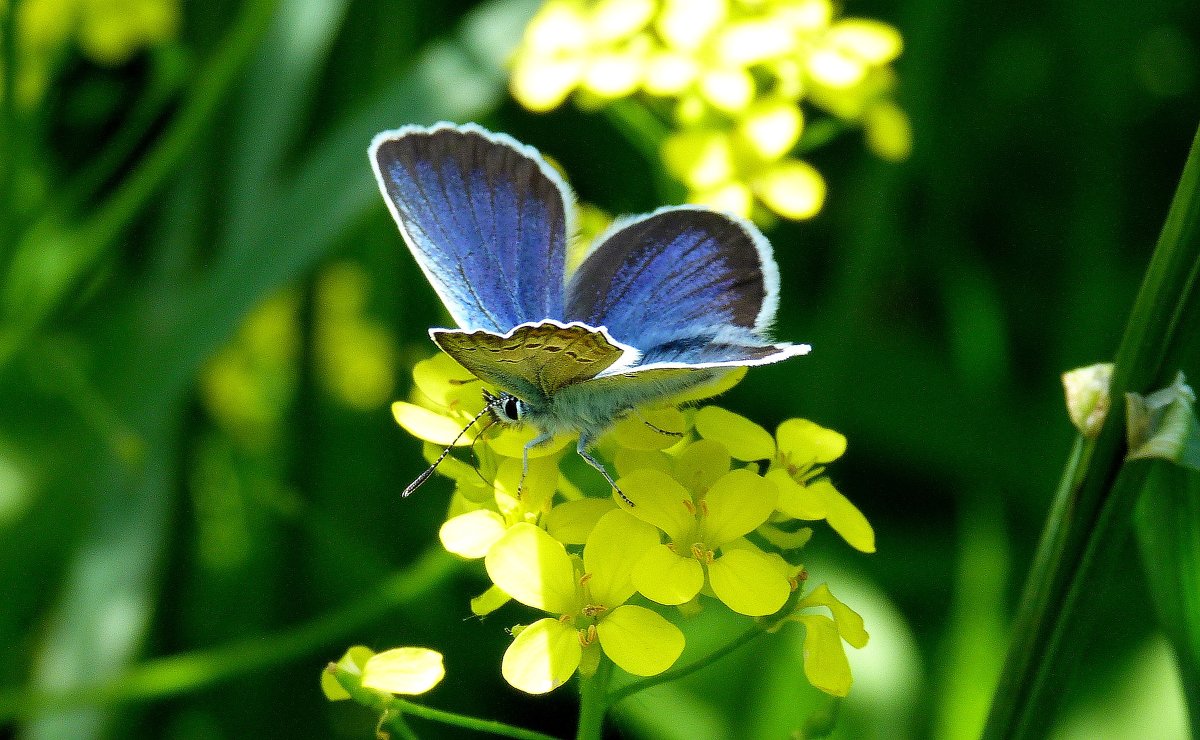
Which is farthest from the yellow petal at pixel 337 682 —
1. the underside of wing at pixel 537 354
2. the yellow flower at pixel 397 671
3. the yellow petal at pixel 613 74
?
the yellow petal at pixel 613 74

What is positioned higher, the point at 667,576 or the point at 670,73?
the point at 670,73

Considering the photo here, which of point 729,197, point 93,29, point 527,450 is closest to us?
point 527,450

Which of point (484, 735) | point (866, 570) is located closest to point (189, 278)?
point (484, 735)

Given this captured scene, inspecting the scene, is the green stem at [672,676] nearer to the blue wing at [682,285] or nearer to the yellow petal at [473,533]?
the yellow petal at [473,533]

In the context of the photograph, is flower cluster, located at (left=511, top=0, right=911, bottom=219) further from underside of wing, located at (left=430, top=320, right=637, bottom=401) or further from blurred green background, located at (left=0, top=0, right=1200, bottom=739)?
underside of wing, located at (left=430, top=320, right=637, bottom=401)

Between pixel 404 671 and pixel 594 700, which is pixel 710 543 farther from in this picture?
pixel 404 671

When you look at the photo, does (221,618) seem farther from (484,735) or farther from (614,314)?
(614,314)

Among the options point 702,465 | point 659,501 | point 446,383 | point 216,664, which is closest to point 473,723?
point 659,501
